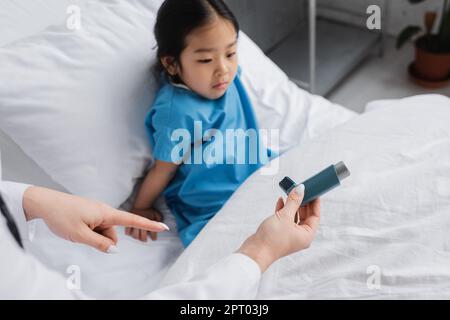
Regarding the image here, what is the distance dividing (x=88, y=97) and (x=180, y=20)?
0.72 ft

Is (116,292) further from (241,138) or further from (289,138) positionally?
(289,138)

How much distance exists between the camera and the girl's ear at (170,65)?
1007 millimetres

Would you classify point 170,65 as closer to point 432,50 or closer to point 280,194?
point 280,194

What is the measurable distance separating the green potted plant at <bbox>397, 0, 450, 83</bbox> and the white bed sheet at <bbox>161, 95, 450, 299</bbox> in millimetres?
914

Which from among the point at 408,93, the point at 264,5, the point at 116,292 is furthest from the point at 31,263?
the point at 408,93

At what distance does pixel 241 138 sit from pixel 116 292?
0.40 m

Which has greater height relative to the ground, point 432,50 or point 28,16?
point 28,16

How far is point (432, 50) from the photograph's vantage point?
189cm

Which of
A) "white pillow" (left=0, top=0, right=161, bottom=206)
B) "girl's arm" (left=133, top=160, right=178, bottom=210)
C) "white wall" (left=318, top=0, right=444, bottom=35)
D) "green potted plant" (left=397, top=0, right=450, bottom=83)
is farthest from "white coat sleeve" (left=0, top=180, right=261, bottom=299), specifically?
"white wall" (left=318, top=0, right=444, bottom=35)

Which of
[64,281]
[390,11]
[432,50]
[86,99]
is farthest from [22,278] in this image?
[390,11]

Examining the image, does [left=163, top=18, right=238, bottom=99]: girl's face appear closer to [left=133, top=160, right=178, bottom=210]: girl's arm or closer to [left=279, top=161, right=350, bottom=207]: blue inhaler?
[left=133, top=160, right=178, bottom=210]: girl's arm

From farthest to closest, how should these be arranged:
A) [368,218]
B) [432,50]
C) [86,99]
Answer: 1. [432,50]
2. [86,99]
3. [368,218]

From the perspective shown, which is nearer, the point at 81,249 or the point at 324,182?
the point at 324,182

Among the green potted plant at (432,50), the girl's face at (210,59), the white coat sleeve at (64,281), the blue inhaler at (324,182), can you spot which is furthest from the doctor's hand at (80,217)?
the green potted plant at (432,50)
